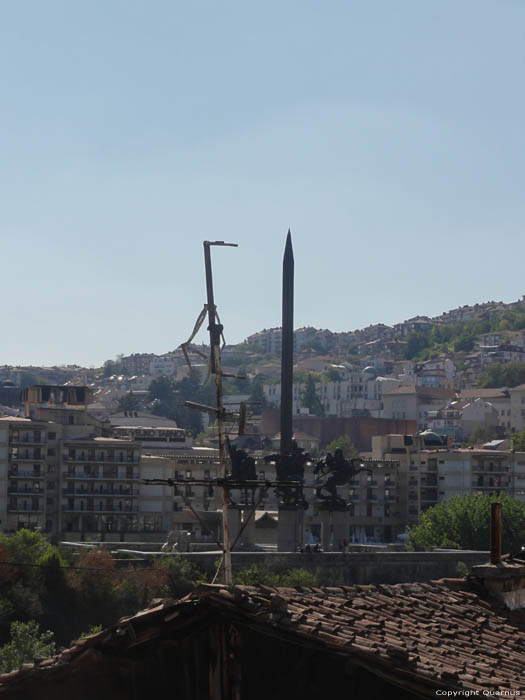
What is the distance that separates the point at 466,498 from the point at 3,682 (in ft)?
307

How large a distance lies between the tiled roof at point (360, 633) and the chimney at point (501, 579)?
6.95 feet

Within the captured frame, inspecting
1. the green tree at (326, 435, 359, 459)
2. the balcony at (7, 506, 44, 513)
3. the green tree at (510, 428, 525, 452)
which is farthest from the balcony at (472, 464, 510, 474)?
the balcony at (7, 506, 44, 513)

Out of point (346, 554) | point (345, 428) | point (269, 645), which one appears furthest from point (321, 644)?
point (345, 428)

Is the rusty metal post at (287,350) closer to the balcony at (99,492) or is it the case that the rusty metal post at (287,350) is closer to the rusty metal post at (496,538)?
the balcony at (99,492)

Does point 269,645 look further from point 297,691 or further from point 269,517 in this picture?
point 269,517

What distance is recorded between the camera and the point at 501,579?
19531 mm

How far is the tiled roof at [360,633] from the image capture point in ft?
43.6

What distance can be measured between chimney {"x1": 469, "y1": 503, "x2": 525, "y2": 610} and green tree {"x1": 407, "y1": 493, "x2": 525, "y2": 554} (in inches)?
3161

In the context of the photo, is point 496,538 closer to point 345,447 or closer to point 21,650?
point 21,650

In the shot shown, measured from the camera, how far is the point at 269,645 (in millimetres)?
13953

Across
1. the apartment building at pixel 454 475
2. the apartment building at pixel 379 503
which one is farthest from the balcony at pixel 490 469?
the apartment building at pixel 379 503

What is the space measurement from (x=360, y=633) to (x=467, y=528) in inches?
3526

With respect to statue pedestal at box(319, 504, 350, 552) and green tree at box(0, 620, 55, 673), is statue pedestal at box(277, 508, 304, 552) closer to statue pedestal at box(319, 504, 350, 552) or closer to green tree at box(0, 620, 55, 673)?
statue pedestal at box(319, 504, 350, 552)

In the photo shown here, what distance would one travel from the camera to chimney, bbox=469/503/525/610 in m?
19.5
